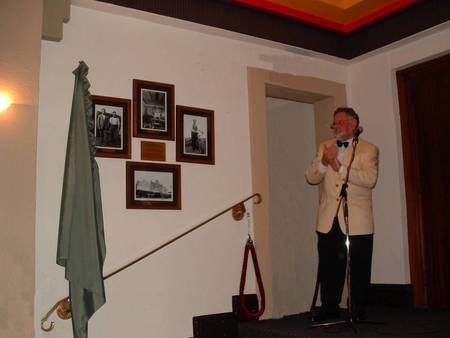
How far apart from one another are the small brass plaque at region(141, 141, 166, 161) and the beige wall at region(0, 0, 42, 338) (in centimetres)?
129

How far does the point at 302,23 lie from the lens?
446 centimetres

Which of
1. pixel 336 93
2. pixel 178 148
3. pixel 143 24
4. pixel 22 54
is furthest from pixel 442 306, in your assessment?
pixel 22 54

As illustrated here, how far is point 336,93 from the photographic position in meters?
4.82

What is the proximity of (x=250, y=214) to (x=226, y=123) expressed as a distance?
0.75 m

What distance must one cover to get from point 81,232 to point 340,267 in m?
1.86

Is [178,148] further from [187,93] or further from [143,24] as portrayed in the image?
[143,24]

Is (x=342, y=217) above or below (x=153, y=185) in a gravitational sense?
below

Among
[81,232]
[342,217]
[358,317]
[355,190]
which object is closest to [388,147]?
[355,190]

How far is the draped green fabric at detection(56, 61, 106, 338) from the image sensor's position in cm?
295

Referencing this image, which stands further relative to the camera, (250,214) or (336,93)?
(336,93)

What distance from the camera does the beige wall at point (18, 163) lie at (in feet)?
7.40

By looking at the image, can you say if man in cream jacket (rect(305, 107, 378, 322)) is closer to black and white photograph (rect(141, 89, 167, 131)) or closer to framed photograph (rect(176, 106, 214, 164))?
framed photograph (rect(176, 106, 214, 164))

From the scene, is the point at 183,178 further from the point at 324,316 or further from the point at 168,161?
the point at 324,316

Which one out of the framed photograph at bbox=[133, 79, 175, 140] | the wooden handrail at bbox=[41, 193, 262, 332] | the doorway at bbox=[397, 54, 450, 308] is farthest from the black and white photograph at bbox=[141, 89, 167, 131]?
the doorway at bbox=[397, 54, 450, 308]
